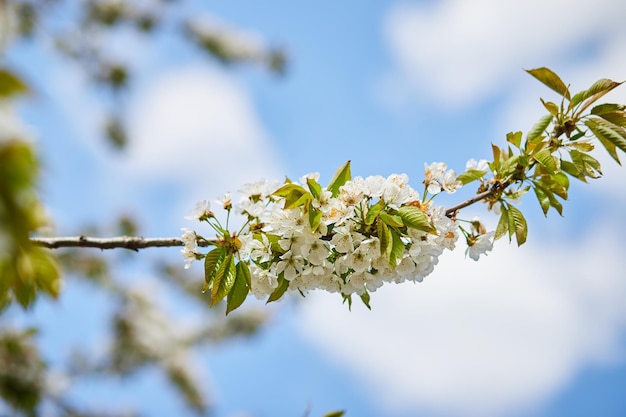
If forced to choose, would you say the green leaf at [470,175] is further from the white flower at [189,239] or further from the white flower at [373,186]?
the white flower at [189,239]

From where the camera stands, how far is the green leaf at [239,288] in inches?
47.3

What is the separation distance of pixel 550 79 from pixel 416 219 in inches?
20.9

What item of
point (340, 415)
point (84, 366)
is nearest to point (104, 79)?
point (84, 366)

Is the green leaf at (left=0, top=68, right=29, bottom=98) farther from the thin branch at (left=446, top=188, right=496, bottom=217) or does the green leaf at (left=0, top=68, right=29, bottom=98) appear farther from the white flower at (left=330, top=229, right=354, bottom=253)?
the thin branch at (left=446, top=188, right=496, bottom=217)

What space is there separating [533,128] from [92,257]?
4.29m

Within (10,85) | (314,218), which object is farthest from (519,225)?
(10,85)

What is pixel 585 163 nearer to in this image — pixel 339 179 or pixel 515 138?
pixel 515 138

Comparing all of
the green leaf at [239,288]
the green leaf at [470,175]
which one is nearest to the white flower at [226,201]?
the green leaf at [239,288]

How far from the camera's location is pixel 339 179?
1233 mm

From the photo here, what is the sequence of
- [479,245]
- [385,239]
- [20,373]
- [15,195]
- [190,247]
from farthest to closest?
[20,373] < [479,245] < [190,247] < [385,239] < [15,195]

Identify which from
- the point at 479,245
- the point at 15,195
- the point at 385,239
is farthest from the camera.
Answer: the point at 479,245

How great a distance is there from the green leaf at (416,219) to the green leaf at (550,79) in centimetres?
50

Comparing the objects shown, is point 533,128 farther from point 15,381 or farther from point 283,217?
point 15,381

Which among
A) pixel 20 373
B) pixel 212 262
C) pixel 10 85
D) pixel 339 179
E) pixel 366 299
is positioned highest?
pixel 20 373
